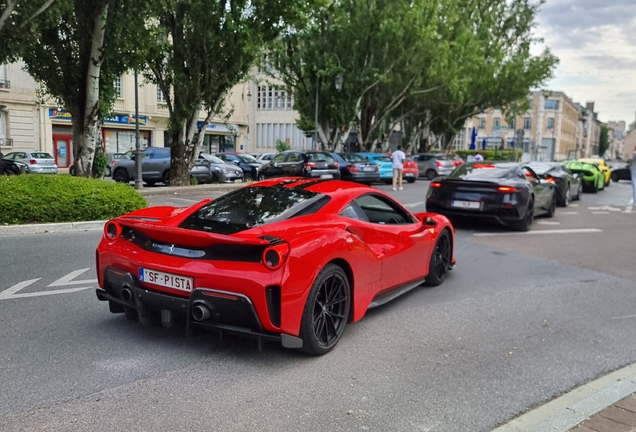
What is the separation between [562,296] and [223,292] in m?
4.43

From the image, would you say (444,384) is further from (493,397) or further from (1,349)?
(1,349)

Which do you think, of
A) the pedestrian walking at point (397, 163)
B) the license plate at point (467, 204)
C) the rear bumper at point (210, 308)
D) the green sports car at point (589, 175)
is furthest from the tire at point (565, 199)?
the rear bumper at point (210, 308)

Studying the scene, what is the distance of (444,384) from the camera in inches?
155

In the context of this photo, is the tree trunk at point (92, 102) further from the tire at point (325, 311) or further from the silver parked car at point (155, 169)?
the tire at point (325, 311)

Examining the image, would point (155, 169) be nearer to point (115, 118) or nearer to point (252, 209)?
point (252, 209)

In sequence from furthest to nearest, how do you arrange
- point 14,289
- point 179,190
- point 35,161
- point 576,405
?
point 35,161
point 179,190
point 14,289
point 576,405

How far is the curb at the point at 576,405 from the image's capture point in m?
3.32

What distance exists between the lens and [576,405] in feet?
11.8

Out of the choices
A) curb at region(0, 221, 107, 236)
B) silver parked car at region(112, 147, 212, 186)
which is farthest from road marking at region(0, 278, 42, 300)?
silver parked car at region(112, 147, 212, 186)

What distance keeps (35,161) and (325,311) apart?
25747mm

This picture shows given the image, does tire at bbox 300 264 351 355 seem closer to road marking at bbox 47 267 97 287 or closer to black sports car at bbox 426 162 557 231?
road marking at bbox 47 267 97 287

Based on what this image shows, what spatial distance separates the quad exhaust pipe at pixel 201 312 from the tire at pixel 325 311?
27.2 inches

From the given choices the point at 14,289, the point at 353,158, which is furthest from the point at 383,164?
the point at 14,289

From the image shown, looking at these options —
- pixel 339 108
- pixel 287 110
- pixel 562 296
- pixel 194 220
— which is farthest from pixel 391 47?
pixel 287 110
